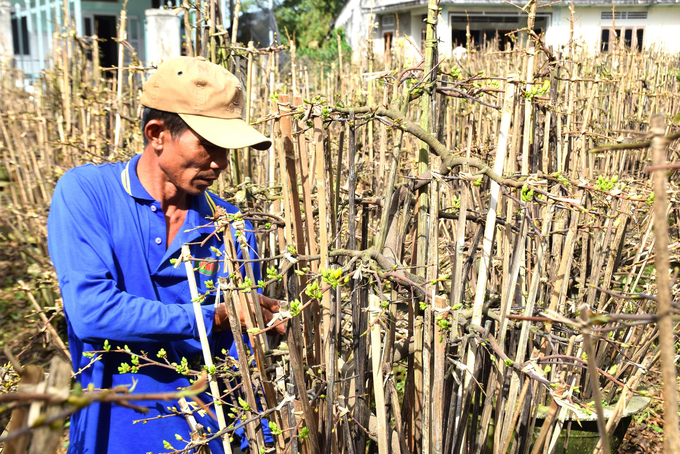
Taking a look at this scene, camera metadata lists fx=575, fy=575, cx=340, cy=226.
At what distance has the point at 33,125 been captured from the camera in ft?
13.6

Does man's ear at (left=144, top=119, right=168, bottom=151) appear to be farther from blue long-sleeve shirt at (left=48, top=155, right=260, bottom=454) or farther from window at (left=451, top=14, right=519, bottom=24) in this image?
window at (left=451, top=14, right=519, bottom=24)

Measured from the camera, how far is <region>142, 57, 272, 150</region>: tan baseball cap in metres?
1.52

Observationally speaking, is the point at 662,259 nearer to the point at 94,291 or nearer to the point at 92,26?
the point at 94,291

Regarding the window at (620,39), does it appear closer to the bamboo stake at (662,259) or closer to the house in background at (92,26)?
the bamboo stake at (662,259)

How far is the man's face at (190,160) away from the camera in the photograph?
1.55 metres

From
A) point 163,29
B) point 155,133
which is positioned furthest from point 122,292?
point 163,29

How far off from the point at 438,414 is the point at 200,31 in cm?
169

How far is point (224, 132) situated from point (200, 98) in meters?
0.11

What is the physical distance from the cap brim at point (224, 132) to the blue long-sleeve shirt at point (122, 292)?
0.69 feet

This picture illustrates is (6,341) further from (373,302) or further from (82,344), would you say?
(373,302)

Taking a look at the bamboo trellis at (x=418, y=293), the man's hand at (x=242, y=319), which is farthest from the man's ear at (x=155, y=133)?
the man's hand at (x=242, y=319)

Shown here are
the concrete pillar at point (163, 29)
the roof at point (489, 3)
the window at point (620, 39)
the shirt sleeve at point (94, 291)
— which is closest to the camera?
the shirt sleeve at point (94, 291)

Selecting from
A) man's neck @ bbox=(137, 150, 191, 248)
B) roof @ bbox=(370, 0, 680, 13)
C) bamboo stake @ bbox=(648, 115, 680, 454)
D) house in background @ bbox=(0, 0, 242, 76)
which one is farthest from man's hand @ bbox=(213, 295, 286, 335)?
roof @ bbox=(370, 0, 680, 13)

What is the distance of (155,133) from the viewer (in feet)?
5.19
